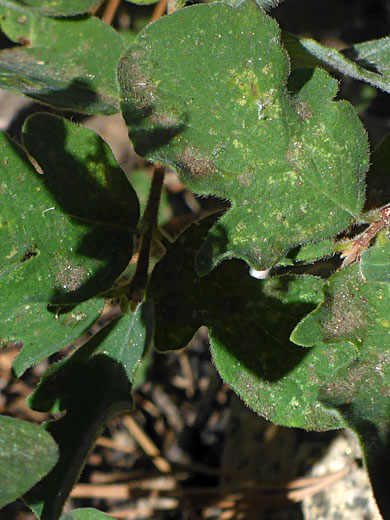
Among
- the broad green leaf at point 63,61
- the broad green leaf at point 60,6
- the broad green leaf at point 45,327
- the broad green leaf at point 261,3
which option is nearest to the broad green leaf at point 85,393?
the broad green leaf at point 45,327

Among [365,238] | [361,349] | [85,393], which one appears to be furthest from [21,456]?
[365,238]

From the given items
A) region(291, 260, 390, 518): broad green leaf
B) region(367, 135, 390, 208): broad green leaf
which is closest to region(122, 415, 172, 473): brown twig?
region(291, 260, 390, 518): broad green leaf

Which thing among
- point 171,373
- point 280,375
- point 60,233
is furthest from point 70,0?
point 171,373

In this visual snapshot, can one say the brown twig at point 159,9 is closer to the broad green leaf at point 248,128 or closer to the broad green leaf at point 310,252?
the broad green leaf at point 248,128

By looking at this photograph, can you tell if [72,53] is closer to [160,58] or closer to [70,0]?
[70,0]

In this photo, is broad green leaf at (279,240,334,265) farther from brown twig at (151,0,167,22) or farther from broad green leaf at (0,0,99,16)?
brown twig at (151,0,167,22)

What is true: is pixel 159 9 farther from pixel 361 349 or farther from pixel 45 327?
pixel 361 349
